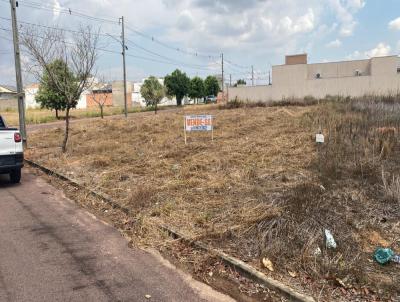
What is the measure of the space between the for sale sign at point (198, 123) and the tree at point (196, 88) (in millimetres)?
69187

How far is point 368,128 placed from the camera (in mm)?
11984

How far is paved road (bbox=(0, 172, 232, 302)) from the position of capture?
414 cm

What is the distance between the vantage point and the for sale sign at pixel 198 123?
12.3m

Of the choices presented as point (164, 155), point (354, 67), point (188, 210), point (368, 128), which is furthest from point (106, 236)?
point (354, 67)

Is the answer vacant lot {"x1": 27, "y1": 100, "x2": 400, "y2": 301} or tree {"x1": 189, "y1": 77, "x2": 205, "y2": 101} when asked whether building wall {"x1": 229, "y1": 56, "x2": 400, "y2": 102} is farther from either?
vacant lot {"x1": 27, "y1": 100, "x2": 400, "y2": 301}

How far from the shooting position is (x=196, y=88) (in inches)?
3332

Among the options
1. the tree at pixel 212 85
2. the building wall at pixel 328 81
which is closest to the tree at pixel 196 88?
the tree at pixel 212 85

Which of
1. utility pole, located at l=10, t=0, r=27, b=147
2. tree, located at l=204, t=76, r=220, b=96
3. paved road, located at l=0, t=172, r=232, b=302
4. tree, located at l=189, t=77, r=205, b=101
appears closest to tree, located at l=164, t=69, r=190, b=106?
tree, located at l=189, t=77, r=205, b=101

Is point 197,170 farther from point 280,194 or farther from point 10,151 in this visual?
point 10,151

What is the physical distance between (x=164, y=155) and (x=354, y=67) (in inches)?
2244

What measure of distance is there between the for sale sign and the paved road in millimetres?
5846

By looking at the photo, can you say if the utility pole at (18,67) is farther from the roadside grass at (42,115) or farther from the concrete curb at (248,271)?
the roadside grass at (42,115)

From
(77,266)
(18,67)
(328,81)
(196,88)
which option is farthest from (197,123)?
(196,88)

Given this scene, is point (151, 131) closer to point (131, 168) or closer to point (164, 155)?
point (164, 155)
